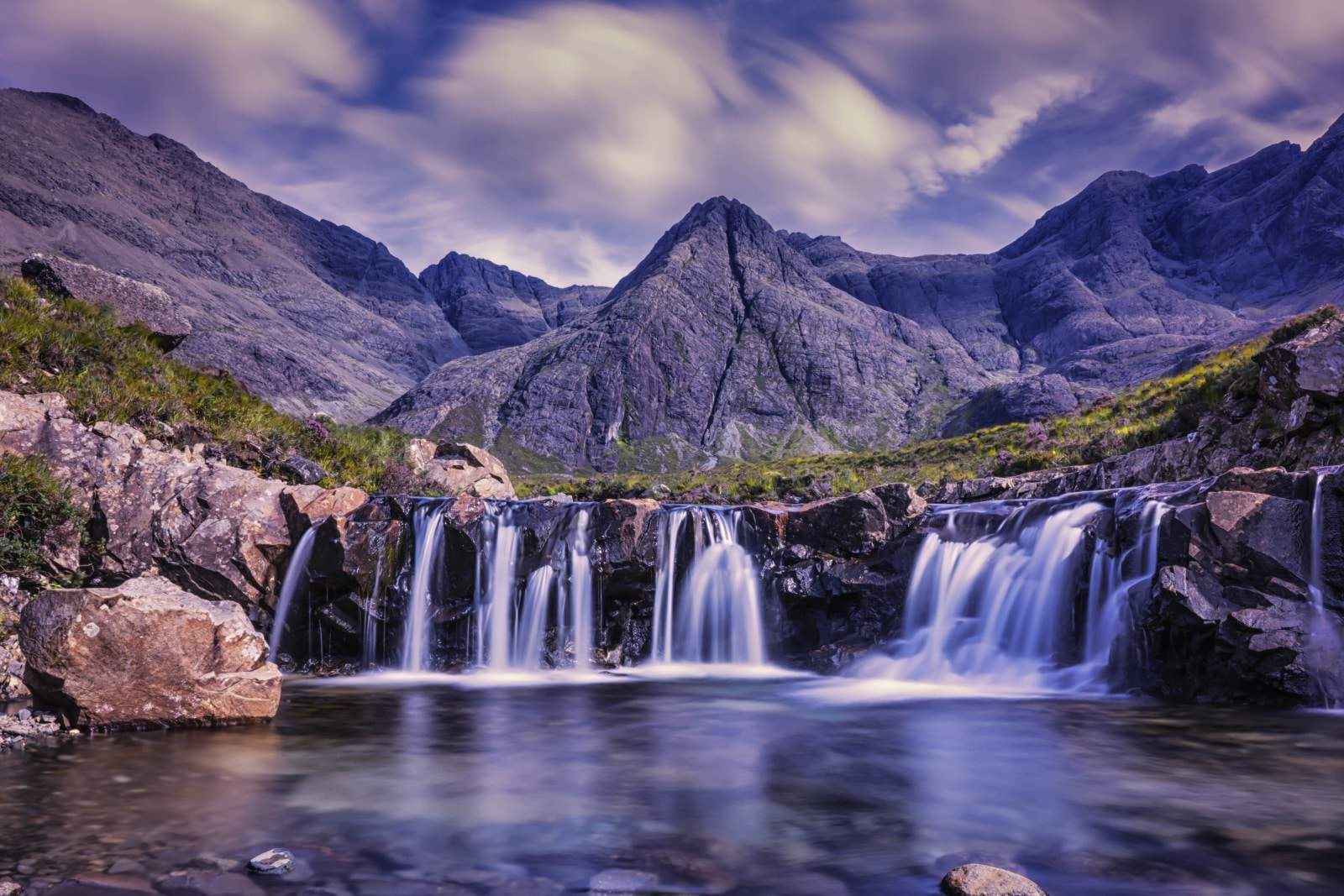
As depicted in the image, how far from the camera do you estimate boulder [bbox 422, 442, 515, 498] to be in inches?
1236

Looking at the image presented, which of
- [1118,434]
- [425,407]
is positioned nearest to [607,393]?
[425,407]

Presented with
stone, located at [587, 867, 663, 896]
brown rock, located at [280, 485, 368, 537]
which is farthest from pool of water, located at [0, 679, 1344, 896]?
brown rock, located at [280, 485, 368, 537]

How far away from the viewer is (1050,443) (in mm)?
36719

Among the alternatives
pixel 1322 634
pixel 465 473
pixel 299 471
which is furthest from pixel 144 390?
pixel 1322 634

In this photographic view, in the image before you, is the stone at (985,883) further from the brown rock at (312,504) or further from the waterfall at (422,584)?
the brown rock at (312,504)

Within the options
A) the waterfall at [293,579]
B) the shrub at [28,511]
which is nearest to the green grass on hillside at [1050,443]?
the waterfall at [293,579]

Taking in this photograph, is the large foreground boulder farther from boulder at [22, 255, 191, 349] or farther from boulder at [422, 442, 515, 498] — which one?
boulder at [422, 442, 515, 498]

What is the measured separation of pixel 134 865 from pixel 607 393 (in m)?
182

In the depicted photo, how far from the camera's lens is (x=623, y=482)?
63.0 meters

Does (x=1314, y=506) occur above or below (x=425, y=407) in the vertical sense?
below

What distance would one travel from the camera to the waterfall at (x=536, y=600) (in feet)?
61.3

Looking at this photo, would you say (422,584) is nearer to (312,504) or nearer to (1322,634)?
(312,504)

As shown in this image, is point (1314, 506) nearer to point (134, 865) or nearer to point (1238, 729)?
point (1238, 729)

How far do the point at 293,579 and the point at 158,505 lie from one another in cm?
325
